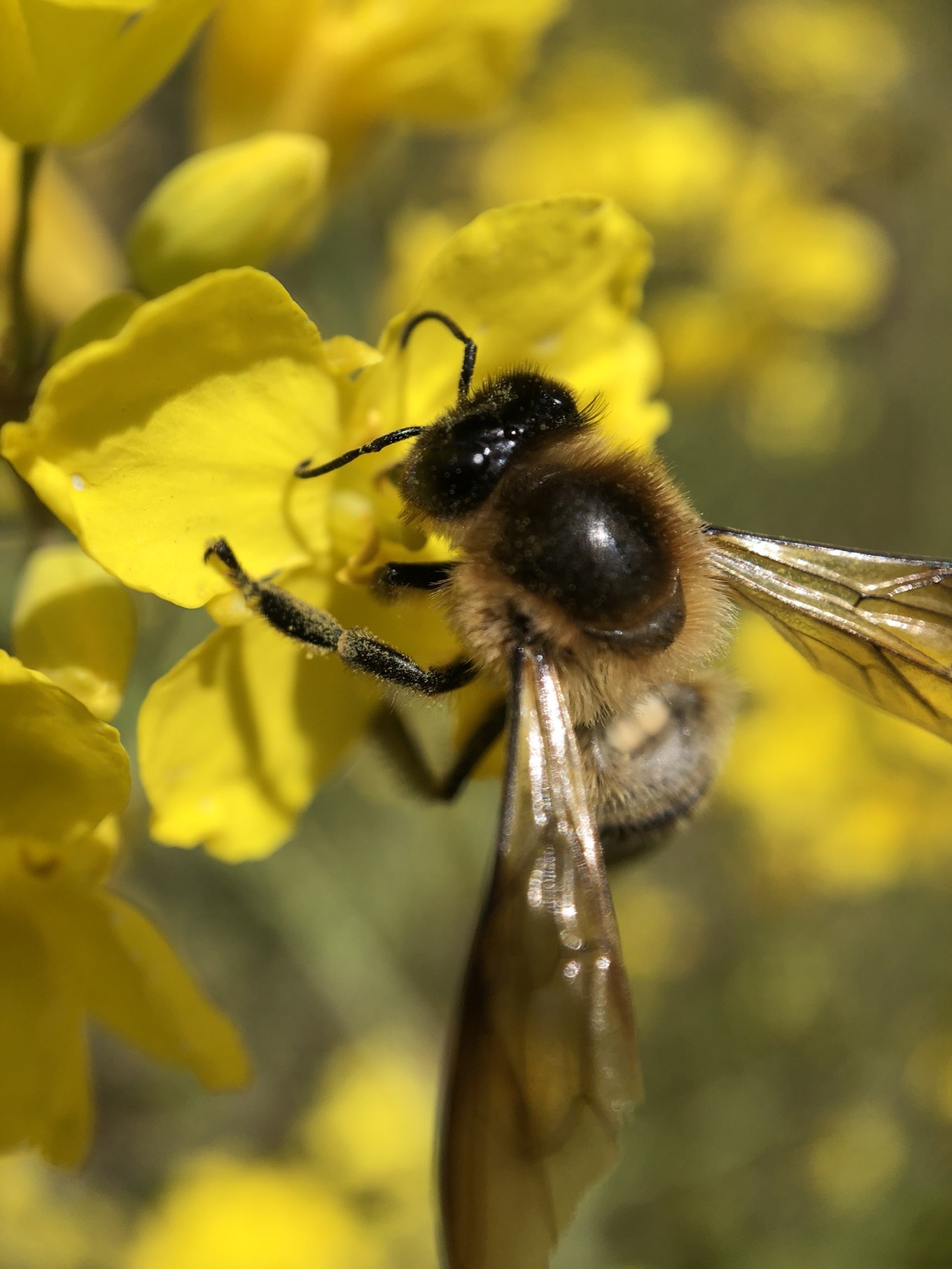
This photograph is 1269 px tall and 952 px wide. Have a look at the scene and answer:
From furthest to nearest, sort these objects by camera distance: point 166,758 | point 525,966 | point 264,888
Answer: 1. point 264,888
2. point 166,758
3. point 525,966

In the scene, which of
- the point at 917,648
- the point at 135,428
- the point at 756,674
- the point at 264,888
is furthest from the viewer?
the point at 756,674

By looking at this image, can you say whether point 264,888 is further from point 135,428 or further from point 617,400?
point 135,428

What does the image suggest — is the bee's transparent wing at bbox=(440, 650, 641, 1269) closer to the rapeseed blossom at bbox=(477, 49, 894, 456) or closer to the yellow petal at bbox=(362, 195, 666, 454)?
the yellow petal at bbox=(362, 195, 666, 454)

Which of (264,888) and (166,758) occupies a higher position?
(166,758)

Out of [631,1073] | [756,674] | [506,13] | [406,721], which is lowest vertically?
[756,674]

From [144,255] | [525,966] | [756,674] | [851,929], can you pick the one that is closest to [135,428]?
[144,255]

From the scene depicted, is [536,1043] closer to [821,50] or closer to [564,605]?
[564,605]

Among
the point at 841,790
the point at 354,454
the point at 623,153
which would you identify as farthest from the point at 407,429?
the point at 623,153
